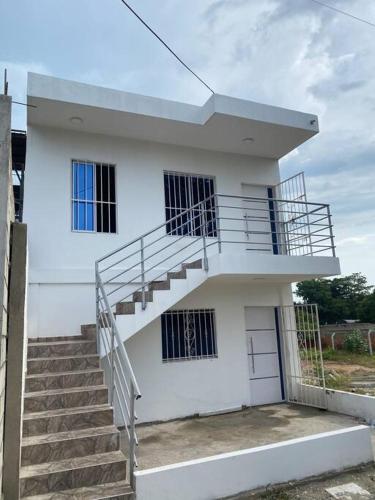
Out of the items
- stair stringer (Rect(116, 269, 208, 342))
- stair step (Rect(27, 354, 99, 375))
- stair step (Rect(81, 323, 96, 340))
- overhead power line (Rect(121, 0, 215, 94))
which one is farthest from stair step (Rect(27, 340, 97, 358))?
overhead power line (Rect(121, 0, 215, 94))

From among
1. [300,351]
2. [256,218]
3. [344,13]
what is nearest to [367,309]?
[300,351]

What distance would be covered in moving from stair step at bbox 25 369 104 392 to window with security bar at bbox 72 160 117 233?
3.10 meters

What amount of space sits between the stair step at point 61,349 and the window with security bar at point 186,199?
3286 millimetres

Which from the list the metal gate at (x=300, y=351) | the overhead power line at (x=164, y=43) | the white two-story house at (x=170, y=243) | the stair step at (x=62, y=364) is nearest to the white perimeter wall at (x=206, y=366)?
the white two-story house at (x=170, y=243)

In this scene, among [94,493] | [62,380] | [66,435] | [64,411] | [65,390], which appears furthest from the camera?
[62,380]

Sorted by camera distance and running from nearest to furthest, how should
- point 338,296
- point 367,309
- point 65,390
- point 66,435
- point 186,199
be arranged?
point 66,435, point 65,390, point 186,199, point 367,309, point 338,296

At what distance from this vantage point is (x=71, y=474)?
11.9 ft

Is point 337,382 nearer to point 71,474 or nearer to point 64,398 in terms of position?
point 64,398

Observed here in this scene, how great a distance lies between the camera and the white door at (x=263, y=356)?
822cm

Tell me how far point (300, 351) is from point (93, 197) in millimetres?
Answer: 5838

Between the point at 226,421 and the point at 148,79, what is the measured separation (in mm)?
6846

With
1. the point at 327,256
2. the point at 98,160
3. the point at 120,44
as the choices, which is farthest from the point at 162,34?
the point at 327,256

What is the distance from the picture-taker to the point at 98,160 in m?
7.47

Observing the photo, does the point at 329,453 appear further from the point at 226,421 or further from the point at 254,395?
the point at 254,395
